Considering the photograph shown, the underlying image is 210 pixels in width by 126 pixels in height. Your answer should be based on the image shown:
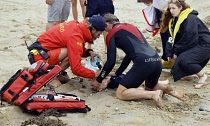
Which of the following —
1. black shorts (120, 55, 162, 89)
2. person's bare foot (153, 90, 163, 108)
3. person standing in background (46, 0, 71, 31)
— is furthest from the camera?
person standing in background (46, 0, 71, 31)

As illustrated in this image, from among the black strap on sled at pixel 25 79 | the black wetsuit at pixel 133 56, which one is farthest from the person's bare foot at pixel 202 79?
the black strap on sled at pixel 25 79

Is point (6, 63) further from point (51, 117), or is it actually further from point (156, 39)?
point (156, 39)

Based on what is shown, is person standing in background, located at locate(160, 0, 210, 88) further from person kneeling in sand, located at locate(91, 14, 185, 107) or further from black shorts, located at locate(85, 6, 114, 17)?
black shorts, located at locate(85, 6, 114, 17)

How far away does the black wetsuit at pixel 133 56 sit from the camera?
5.64 m

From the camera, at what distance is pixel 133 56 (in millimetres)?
5699

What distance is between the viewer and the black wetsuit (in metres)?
5.64

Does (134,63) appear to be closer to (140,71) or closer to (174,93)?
(140,71)

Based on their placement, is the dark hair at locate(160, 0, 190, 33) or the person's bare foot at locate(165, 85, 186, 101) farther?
the dark hair at locate(160, 0, 190, 33)

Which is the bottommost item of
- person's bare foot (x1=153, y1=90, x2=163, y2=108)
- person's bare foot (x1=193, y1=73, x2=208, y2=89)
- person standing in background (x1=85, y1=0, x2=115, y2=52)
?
person's bare foot (x1=193, y1=73, x2=208, y2=89)

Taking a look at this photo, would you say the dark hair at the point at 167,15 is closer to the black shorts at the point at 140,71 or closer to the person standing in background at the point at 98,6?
the person standing in background at the point at 98,6

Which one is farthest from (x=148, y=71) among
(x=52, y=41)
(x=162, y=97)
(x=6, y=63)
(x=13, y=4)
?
(x=13, y=4)

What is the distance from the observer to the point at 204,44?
6711 millimetres

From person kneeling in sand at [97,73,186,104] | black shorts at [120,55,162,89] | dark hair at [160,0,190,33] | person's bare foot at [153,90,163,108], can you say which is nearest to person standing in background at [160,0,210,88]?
dark hair at [160,0,190,33]

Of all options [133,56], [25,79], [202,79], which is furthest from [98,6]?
[25,79]
